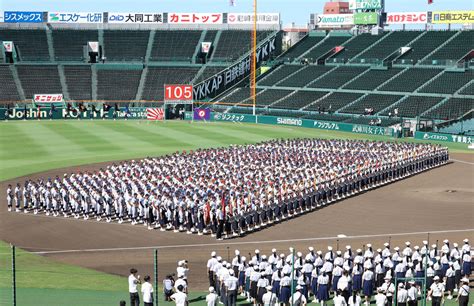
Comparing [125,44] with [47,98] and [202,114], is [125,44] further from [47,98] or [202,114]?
[202,114]

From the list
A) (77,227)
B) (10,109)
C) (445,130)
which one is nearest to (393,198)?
(77,227)

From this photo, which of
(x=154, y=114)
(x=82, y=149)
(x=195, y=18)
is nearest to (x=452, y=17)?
(x=195, y=18)

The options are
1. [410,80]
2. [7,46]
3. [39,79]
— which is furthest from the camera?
[7,46]

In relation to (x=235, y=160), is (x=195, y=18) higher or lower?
higher

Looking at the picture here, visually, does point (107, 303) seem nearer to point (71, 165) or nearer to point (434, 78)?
point (71, 165)

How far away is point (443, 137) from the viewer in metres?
60.6

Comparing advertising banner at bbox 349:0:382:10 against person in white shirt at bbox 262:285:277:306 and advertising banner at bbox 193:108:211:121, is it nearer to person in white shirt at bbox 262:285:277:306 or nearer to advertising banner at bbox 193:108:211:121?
advertising banner at bbox 193:108:211:121

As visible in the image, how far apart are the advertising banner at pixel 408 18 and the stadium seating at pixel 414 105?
22.1 metres

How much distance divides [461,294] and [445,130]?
48069 millimetres

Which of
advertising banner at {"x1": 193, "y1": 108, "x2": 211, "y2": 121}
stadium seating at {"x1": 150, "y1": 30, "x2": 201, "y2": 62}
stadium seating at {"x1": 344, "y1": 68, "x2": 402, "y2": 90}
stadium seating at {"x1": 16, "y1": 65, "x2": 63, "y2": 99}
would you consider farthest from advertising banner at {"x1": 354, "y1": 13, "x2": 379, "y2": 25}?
stadium seating at {"x1": 16, "y1": 65, "x2": 63, "y2": 99}

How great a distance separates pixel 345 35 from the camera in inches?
3748

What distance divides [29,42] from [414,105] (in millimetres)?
54199

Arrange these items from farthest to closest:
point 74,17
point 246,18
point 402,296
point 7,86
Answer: point 246,18 < point 74,17 < point 7,86 < point 402,296

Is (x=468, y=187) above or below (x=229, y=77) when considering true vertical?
below
